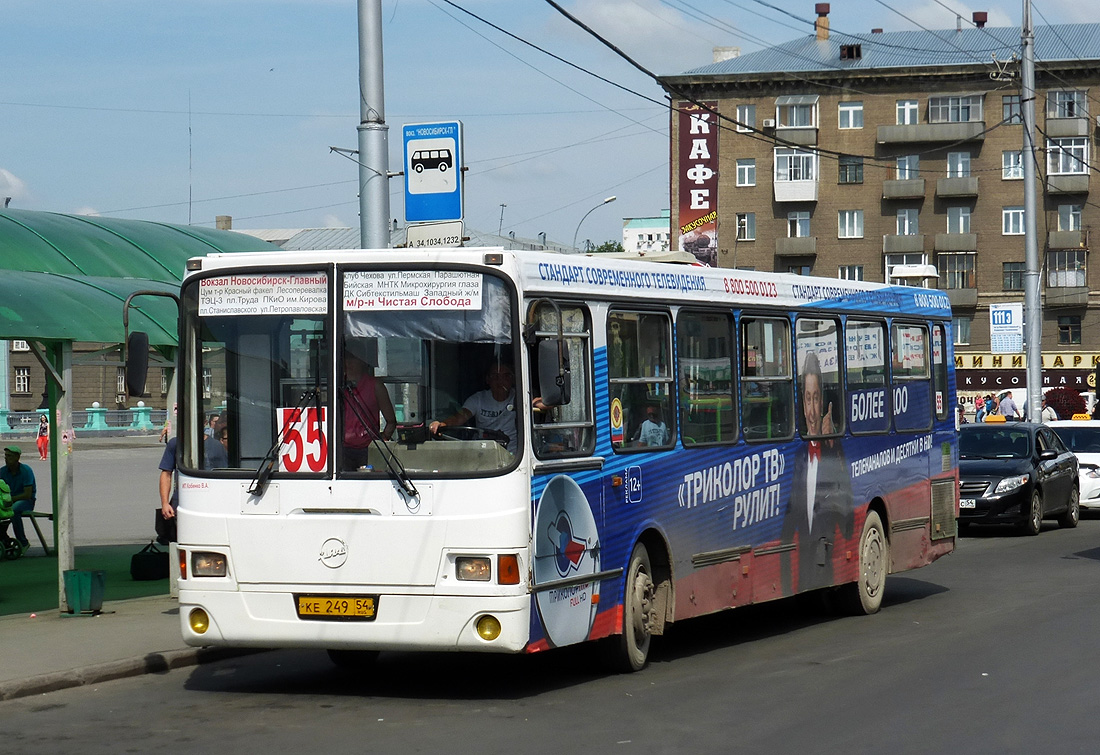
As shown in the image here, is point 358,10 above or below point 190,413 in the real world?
above

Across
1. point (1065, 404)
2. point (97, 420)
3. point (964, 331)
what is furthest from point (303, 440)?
point (964, 331)

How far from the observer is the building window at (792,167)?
8062cm

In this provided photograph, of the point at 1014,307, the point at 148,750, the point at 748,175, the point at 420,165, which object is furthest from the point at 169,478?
the point at 748,175

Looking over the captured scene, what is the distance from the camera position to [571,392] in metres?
9.63

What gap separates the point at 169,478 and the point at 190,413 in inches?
207

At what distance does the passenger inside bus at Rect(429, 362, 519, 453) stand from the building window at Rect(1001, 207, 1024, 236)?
73746 millimetres

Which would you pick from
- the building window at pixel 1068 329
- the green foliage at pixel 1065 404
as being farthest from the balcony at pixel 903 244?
the green foliage at pixel 1065 404

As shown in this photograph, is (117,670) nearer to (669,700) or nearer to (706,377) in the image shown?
(669,700)

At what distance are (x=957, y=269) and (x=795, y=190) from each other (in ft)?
30.1

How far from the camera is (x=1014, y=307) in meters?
30.8

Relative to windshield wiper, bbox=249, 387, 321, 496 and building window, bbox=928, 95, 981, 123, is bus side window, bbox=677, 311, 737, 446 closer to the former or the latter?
windshield wiper, bbox=249, 387, 321, 496

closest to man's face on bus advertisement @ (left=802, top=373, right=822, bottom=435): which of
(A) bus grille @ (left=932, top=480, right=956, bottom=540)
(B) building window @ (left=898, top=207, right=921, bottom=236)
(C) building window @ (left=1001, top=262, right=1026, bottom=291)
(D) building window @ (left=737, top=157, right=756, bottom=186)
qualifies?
(A) bus grille @ (left=932, top=480, right=956, bottom=540)

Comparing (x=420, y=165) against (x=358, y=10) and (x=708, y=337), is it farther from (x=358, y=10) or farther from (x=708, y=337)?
(x=708, y=337)

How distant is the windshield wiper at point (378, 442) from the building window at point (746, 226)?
244 feet
